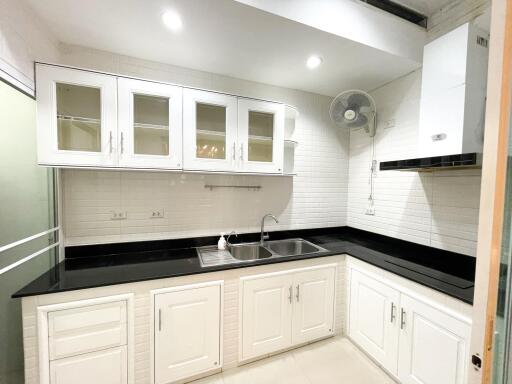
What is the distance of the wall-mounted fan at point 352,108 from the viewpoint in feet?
6.94

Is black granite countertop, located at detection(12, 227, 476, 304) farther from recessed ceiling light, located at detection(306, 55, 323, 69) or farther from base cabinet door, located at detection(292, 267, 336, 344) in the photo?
recessed ceiling light, located at detection(306, 55, 323, 69)

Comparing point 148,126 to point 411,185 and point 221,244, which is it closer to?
point 221,244

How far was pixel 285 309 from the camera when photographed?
1811mm

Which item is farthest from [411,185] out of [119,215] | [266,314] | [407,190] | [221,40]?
[119,215]

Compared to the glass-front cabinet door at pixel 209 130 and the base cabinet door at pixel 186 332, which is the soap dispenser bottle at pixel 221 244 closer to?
the base cabinet door at pixel 186 332

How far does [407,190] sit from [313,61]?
142 cm

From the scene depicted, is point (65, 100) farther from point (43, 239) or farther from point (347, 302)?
point (347, 302)

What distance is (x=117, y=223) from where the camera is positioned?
5.99 feet

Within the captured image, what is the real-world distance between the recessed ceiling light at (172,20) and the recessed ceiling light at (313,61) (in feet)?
3.23

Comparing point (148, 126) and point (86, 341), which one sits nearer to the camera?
point (86, 341)

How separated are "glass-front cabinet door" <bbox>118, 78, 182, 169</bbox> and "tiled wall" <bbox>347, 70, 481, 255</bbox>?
197 centimetres

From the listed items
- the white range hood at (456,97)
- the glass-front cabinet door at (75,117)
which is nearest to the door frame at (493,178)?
the white range hood at (456,97)

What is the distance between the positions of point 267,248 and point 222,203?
614mm

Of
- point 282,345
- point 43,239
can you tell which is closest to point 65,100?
point 43,239
